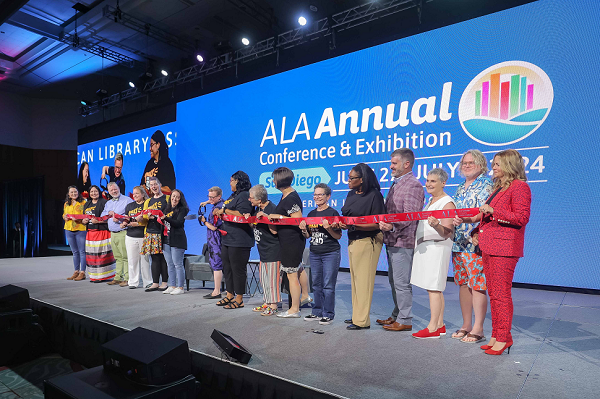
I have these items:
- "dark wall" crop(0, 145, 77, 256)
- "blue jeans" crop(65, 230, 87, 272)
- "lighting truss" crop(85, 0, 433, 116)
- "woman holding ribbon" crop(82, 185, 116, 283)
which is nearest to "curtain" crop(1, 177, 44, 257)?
"dark wall" crop(0, 145, 77, 256)

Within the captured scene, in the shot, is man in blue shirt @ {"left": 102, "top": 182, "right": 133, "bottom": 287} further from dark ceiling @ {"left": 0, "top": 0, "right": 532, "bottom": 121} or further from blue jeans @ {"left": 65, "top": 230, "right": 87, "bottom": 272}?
dark ceiling @ {"left": 0, "top": 0, "right": 532, "bottom": 121}

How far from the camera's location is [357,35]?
773 cm

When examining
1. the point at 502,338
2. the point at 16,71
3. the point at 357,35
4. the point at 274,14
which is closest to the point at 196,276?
the point at 502,338

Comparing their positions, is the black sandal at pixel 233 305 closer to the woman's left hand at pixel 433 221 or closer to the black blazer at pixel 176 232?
the black blazer at pixel 176 232

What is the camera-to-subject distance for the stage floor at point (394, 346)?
2045mm

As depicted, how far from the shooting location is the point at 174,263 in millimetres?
4938

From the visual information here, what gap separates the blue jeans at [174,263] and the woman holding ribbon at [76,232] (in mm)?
2043

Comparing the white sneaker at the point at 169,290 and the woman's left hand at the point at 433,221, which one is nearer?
the woman's left hand at the point at 433,221

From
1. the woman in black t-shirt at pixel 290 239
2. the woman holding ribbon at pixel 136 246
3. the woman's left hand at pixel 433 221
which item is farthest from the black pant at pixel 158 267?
the woman's left hand at pixel 433 221

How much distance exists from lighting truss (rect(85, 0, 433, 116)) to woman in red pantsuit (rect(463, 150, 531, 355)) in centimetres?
461

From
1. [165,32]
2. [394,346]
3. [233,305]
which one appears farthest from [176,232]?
[165,32]

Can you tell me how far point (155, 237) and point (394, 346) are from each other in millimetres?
3371

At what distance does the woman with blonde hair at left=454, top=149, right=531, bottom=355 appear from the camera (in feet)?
8.04

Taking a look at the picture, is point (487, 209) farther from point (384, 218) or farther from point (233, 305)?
point (233, 305)
